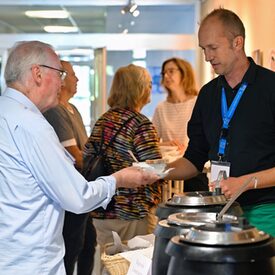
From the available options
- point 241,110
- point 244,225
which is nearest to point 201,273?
point 244,225

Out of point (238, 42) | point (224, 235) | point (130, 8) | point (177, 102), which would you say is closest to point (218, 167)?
point (238, 42)

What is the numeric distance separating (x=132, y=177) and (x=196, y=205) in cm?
53

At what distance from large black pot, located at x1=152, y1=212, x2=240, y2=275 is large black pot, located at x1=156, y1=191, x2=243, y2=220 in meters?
0.12

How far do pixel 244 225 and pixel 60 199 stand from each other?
0.84 meters

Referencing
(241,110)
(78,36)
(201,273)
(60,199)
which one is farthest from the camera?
(78,36)

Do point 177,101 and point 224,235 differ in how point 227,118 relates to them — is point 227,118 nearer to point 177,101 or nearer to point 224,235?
point 224,235

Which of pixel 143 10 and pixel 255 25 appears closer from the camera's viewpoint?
pixel 255 25

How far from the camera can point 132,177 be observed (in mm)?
2711

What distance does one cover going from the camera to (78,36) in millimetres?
9508

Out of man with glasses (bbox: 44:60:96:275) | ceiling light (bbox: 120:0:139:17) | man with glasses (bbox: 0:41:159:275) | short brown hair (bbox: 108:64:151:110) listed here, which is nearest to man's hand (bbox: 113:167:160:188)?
man with glasses (bbox: 0:41:159:275)

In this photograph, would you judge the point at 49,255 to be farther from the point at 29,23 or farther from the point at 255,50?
the point at 29,23

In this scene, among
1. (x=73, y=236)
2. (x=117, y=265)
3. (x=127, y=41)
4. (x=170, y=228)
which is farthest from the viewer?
(x=127, y=41)

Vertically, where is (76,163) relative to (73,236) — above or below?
above

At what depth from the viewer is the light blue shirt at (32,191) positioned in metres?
2.39
